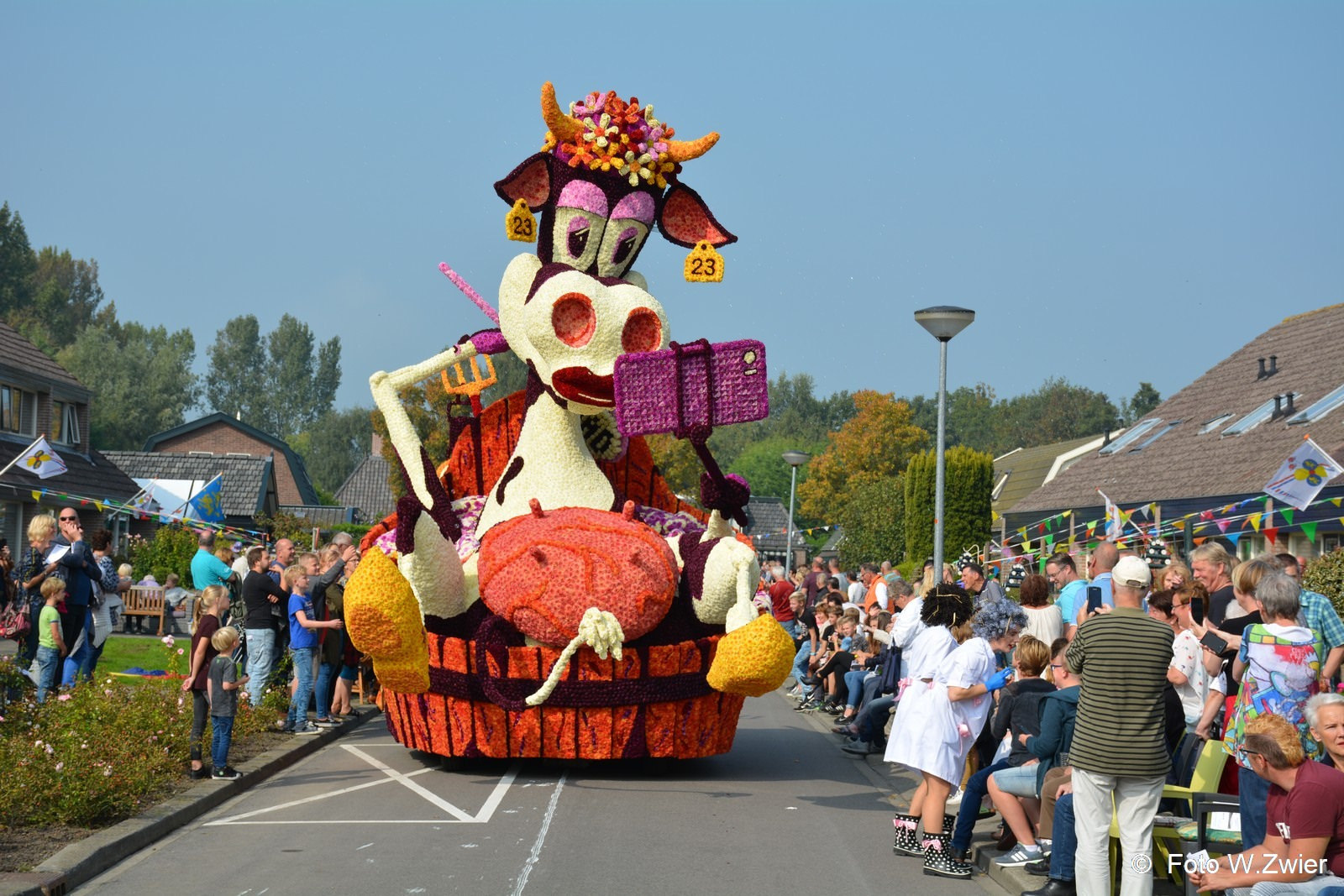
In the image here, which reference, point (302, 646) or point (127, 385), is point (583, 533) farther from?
point (127, 385)

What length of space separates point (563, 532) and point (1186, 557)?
35.9 feet

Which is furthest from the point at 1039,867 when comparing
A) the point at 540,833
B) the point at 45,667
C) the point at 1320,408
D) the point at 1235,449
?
the point at 1235,449

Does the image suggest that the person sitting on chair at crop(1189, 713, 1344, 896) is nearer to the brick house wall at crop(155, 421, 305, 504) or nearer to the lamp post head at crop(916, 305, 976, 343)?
the lamp post head at crop(916, 305, 976, 343)

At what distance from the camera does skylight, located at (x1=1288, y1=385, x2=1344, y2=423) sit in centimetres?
2212

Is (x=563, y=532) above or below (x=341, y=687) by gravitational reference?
above

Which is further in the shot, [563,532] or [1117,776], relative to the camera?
[563,532]

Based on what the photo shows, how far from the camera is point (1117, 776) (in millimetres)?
6742

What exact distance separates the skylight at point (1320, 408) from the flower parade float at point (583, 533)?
44.9ft

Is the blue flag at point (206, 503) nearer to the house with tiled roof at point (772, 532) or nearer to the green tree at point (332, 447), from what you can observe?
the house with tiled roof at point (772, 532)

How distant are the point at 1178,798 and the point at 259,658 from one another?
28.3 feet

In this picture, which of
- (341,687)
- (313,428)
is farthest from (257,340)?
(341,687)

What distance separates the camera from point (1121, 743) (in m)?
6.69

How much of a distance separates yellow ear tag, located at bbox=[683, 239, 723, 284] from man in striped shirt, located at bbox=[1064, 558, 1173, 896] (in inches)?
234

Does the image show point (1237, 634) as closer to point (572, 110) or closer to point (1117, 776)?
point (1117, 776)
